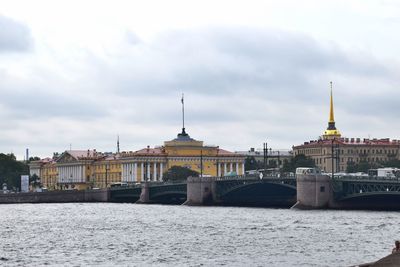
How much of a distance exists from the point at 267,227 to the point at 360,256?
67.6 feet

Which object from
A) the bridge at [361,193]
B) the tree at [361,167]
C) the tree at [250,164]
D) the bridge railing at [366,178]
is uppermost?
the tree at [250,164]

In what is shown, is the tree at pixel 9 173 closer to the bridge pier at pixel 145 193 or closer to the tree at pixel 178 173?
the tree at pixel 178 173

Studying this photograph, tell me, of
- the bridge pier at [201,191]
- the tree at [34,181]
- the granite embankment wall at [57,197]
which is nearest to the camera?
the bridge pier at [201,191]

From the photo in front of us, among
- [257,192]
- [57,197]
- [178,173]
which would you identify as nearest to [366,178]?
[257,192]

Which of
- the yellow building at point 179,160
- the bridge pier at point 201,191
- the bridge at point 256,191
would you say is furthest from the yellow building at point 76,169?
the bridge at point 256,191

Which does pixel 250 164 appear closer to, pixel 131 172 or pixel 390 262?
pixel 131 172

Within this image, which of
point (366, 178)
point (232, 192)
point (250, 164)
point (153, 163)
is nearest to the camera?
point (366, 178)

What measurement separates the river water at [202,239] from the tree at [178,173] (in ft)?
209

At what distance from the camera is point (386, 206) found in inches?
3821

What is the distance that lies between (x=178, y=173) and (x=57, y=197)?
23.0m

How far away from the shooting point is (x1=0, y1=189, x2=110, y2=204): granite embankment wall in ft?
449

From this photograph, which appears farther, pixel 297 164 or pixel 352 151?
pixel 352 151

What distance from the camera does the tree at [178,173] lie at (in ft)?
513

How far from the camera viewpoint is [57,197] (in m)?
139
